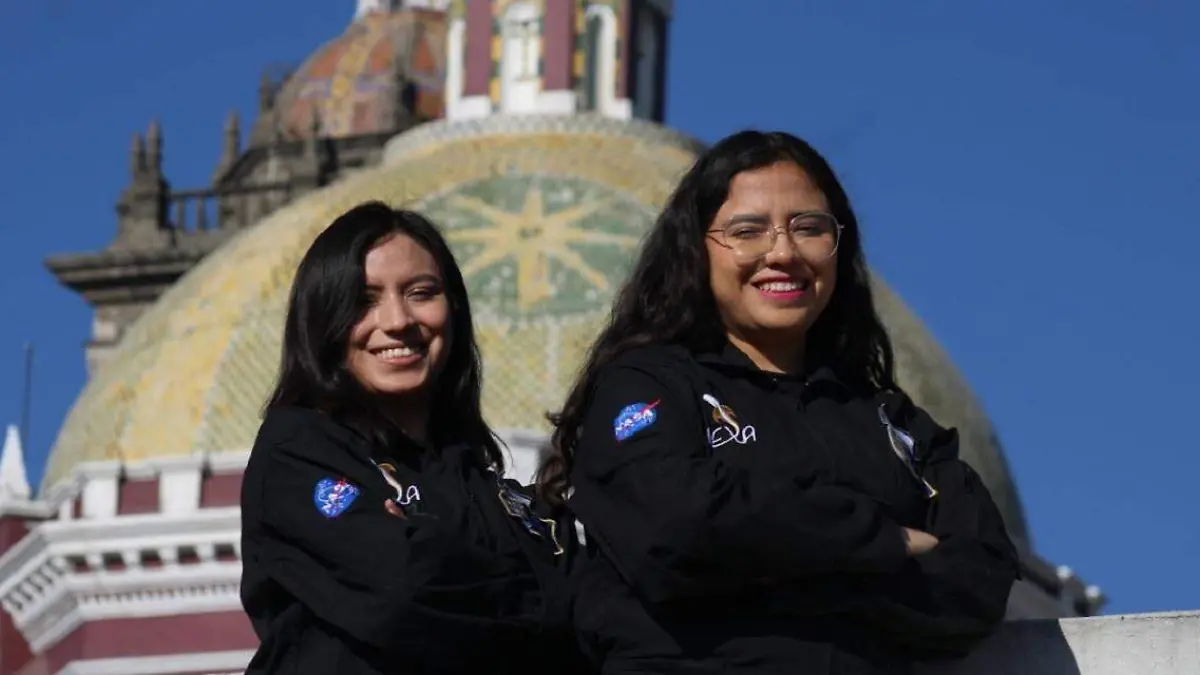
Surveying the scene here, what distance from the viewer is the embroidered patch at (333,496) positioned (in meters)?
6.68

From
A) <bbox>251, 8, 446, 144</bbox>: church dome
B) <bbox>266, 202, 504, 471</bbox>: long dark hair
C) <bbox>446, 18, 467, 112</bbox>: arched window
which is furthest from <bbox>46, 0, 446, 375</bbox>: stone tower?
<bbox>266, 202, 504, 471</bbox>: long dark hair

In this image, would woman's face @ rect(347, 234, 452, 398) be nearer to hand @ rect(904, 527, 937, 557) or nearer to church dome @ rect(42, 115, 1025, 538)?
hand @ rect(904, 527, 937, 557)

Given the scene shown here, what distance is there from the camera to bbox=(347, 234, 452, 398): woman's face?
6992mm

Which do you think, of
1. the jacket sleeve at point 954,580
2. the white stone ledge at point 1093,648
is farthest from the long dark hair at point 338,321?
the white stone ledge at point 1093,648

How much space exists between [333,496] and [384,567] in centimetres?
19

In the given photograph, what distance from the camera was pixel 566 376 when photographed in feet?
98.7

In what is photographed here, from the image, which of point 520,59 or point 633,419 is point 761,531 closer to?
point 633,419

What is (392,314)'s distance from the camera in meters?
6.98

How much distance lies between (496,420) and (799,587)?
2328cm

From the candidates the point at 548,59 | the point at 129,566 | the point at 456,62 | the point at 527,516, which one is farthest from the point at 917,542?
the point at 456,62

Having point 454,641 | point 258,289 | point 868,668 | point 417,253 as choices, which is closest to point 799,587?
point 868,668

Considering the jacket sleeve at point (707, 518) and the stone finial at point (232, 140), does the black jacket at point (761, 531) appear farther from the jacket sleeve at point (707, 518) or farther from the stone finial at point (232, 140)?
the stone finial at point (232, 140)

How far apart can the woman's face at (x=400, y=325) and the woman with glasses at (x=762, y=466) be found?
305 millimetres

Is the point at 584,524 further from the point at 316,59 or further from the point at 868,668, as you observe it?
the point at 316,59
